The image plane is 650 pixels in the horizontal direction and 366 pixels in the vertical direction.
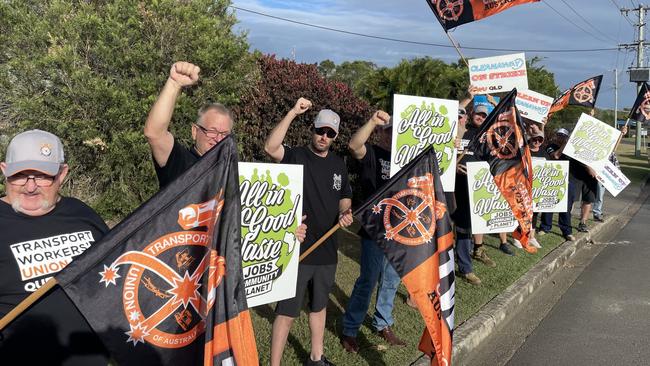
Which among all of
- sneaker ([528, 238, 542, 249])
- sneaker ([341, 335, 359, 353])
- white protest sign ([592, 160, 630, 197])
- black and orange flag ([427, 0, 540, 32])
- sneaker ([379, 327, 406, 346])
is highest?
black and orange flag ([427, 0, 540, 32])

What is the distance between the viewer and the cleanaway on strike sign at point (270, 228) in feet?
11.4

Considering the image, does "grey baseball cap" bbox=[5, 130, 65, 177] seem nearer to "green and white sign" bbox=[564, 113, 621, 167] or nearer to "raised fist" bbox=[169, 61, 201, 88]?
"raised fist" bbox=[169, 61, 201, 88]

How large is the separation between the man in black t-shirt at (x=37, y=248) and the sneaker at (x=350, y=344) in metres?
2.39

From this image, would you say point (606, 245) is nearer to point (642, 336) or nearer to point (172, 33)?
point (642, 336)

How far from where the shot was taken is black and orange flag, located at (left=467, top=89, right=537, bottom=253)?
18.3 ft

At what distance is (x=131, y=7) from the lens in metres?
5.91

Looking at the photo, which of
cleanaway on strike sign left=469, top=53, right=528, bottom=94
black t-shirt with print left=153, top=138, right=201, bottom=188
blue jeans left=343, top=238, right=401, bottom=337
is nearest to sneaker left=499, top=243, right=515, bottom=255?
cleanaway on strike sign left=469, top=53, right=528, bottom=94

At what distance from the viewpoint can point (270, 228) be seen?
3.60m

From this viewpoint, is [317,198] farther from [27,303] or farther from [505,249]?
[505,249]

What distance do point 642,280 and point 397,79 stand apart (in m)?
7.07

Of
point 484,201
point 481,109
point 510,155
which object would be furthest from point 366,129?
point 484,201

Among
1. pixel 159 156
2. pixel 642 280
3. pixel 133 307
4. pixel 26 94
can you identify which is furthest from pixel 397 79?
pixel 133 307

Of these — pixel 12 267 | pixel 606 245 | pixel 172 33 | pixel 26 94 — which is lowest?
pixel 606 245

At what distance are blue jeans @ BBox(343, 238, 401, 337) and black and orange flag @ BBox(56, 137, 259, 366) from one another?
2104mm
